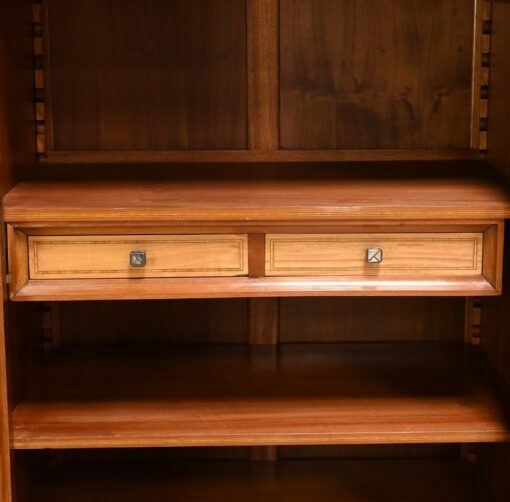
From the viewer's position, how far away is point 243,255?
5.22ft

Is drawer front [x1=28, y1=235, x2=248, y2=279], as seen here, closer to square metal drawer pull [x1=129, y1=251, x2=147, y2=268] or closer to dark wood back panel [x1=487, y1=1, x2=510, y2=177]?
square metal drawer pull [x1=129, y1=251, x2=147, y2=268]

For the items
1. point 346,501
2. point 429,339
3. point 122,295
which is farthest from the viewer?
point 429,339

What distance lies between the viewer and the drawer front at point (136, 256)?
158 centimetres

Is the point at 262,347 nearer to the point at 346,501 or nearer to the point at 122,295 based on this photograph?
the point at 346,501

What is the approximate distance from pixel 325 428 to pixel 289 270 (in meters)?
0.30

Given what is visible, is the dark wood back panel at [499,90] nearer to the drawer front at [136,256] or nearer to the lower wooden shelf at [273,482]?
the drawer front at [136,256]

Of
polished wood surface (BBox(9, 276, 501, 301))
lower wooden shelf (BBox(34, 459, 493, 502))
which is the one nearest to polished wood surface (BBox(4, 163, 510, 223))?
polished wood surface (BBox(9, 276, 501, 301))

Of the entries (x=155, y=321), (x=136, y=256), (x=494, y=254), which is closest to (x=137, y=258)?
(x=136, y=256)

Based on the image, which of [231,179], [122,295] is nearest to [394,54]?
[231,179]

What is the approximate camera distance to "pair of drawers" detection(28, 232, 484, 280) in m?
1.59

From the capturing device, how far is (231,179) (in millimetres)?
1772

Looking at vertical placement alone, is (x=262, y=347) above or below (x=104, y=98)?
below

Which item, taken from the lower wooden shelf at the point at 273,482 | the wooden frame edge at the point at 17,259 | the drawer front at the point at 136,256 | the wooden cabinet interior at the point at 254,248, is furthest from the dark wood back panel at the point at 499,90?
the wooden frame edge at the point at 17,259

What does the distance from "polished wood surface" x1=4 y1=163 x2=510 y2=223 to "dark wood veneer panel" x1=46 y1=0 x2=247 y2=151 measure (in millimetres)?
120
